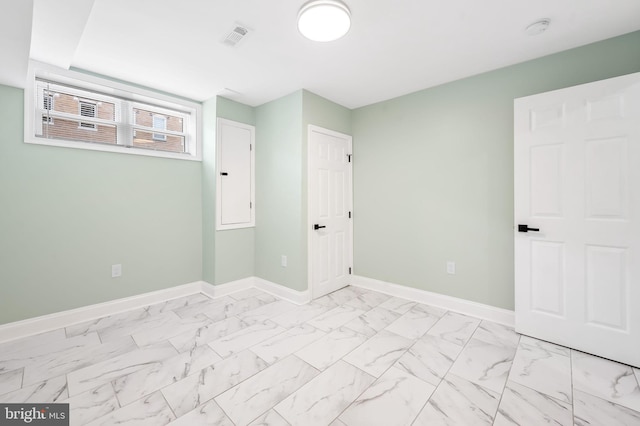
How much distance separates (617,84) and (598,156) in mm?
543

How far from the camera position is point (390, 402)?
1.67m

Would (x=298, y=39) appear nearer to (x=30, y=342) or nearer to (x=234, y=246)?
(x=234, y=246)

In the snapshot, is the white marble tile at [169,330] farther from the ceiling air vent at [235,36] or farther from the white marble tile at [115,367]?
the ceiling air vent at [235,36]

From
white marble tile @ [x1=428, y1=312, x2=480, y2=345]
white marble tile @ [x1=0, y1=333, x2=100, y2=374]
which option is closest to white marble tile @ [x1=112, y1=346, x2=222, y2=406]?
white marble tile @ [x1=0, y1=333, x2=100, y2=374]

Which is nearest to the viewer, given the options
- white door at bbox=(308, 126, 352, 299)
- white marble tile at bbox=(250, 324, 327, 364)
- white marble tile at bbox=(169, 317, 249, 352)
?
white marble tile at bbox=(250, 324, 327, 364)

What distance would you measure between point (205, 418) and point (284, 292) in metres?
1.93

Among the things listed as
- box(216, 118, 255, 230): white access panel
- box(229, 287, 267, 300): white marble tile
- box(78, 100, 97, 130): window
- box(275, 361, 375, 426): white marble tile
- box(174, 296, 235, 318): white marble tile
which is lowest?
box(275, 361, 375, 426): white marble tile

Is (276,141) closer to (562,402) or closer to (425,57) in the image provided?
(425,57)

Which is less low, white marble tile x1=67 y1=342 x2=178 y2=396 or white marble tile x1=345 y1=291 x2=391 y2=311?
white marble tile x1=345 y1=291 x2=391 y2=311

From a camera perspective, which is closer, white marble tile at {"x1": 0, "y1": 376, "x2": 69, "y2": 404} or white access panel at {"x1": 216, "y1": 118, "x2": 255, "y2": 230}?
white marble tile at {"x1": 0, "y1": 376, "x2": 69, "y2": 404}

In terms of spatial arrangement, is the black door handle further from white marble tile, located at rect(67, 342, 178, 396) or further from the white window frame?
the white window frame

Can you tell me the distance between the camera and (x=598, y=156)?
2152mm

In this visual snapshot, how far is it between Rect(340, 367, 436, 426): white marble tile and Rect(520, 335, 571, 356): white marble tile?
3.96 ft

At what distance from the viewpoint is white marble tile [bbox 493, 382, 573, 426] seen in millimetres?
1521
